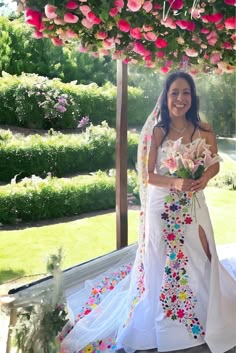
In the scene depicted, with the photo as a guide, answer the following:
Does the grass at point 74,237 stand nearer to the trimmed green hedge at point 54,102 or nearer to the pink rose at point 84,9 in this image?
the trimmed green hedge at point 54,102

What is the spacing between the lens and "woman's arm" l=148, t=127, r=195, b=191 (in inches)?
Answer: 87.3

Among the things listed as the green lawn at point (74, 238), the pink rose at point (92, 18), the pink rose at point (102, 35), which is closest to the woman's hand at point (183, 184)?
the pink rose at point (102, 35)

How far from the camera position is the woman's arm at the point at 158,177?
222 centimetres

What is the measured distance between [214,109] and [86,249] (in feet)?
5.73

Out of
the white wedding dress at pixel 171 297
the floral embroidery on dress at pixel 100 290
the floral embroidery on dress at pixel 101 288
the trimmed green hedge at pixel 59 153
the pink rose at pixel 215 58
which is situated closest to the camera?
the pink rose at pixel 215 58

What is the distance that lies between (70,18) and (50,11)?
9 cm

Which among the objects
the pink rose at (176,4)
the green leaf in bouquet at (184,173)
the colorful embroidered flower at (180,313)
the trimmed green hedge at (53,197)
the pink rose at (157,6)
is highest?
the pink rose at (157,6)

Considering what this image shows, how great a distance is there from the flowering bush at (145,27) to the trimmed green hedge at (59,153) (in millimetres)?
2097

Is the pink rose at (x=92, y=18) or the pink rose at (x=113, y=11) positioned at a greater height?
the pink rose at (x=113, y=11)

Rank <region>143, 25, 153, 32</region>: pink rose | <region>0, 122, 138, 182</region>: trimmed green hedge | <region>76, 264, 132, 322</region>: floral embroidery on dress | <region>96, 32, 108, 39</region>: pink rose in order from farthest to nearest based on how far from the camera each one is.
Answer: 1. <region>0, 122, 138, 182</region>: trimmed green hedge
2. <region>76, 264, 132, 322</region>: floral embroidery on dress
3. <region>96, 32, 108, 39</region>: pink rose
4. <region>143, 25, 153, 32</region>: pink rose

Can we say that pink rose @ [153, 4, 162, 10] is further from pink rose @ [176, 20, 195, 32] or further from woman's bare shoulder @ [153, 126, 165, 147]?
woman's bare shoulder @ [153, 126, 165, 147]

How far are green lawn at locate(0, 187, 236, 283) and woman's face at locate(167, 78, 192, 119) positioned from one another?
5.84ft

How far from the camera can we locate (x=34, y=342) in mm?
1939

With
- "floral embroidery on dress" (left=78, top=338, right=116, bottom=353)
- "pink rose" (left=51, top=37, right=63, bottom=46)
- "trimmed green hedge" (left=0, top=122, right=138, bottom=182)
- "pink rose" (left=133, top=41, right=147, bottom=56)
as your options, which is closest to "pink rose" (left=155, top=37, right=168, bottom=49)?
"pink rose" (left=133, top=41, right=147, bottom=56)
